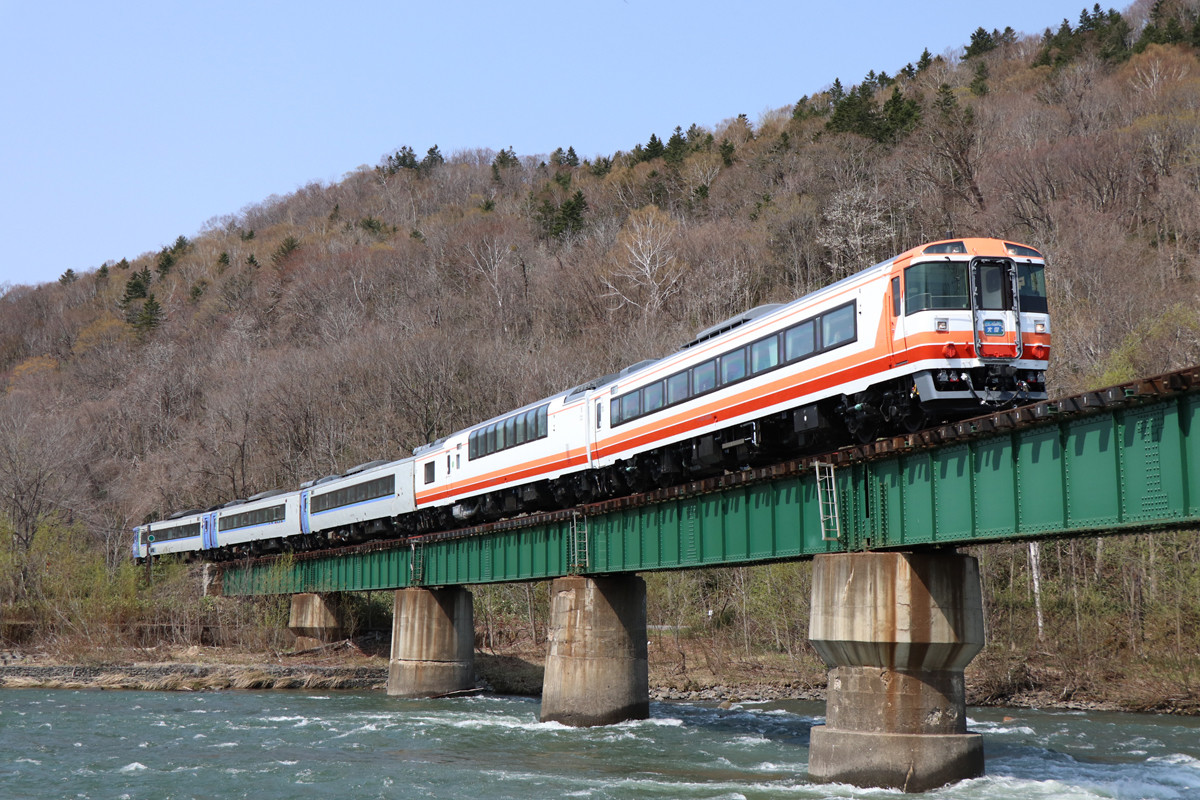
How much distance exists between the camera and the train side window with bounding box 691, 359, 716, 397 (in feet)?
89.5

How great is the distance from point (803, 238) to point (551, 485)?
50817 mm

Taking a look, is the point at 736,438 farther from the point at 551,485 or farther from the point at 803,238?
the point at 803,238

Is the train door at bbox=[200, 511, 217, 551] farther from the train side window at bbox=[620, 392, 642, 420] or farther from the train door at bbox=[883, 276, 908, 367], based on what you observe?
the train door at bbox=[883, 276, 908, 367]

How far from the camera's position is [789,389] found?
2409 cm

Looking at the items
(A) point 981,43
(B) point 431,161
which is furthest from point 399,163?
(A) point 981,43

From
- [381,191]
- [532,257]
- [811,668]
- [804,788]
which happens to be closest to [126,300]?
[381,191]

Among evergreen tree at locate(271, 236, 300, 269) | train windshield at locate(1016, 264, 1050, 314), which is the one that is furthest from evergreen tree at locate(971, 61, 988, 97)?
train windshield at locate(1016, 264, 1050, 314)

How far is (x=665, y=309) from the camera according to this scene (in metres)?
79.3

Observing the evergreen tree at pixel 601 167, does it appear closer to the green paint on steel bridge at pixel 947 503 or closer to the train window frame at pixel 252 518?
the train window frame at pixel 252 518

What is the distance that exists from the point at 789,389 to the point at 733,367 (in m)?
A: 2.56

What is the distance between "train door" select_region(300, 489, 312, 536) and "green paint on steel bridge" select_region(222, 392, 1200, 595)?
22643 millimetres

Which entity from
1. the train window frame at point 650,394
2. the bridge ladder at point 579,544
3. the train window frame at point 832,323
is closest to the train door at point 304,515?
the bridge ladder at point 579,544

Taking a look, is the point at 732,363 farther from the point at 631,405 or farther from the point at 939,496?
the point at 939,496

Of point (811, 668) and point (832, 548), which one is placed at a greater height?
point (832, 548)
